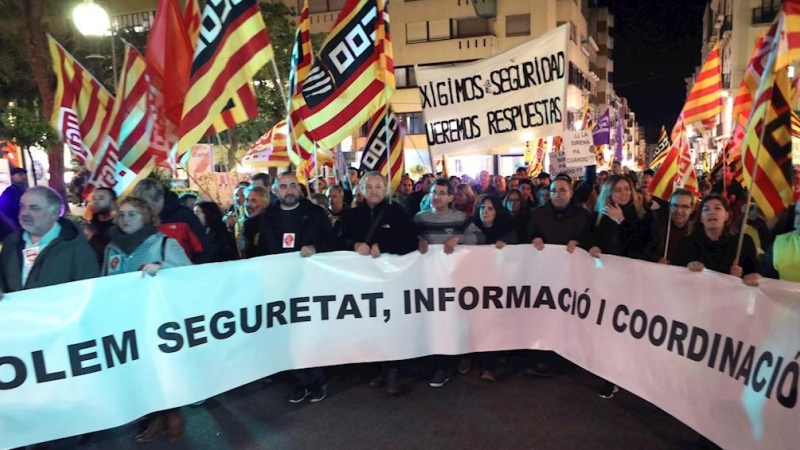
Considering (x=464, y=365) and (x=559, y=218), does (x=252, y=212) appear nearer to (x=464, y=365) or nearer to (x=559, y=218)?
(x=464, y=365)

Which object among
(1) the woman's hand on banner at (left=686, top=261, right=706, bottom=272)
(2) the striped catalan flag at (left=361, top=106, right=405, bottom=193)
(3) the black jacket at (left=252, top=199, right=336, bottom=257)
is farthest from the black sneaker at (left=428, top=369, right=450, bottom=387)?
(2) the striped catalan flag at (left=361, top=106, right=405, bottom=193)

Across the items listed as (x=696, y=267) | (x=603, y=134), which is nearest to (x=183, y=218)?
(x=696, y=267)

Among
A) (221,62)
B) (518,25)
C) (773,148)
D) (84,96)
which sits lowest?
(773,148)

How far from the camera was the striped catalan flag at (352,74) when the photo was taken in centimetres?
593

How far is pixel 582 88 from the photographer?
1772 inches

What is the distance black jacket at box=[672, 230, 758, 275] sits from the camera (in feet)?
14.1

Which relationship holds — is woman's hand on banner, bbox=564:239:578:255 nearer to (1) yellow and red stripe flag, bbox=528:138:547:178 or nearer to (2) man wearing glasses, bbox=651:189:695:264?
(2) man wearing glasses, bbox=651:189:695:264

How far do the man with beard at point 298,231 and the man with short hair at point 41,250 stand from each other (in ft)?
4.80

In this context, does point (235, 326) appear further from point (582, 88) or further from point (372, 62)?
point (582, 88)

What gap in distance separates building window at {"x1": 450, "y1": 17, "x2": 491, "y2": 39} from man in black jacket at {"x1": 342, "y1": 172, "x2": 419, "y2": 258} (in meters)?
32.4

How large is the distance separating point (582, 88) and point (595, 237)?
140 feet

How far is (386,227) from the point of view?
5.18 m

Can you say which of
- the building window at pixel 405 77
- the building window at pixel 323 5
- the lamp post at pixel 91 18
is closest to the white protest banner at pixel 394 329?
the lamp post at pixel 91 18

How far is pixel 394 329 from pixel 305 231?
43.0 inches
